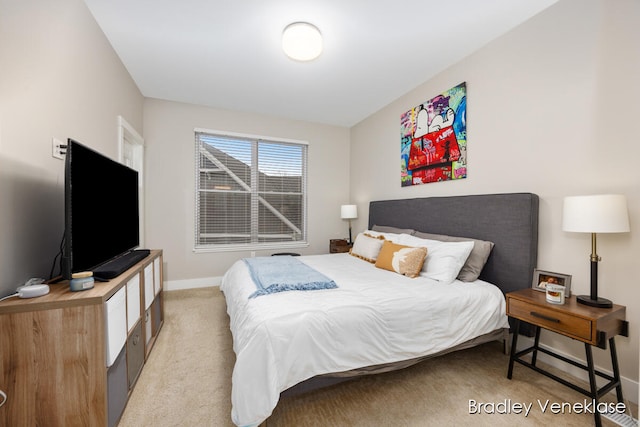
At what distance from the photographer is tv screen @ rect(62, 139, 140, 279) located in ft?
4.51

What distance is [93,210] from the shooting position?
5.39ft

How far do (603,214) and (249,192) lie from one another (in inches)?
157

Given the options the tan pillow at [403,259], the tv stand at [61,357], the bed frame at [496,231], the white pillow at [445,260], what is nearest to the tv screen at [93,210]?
the tv stand at [61,357]

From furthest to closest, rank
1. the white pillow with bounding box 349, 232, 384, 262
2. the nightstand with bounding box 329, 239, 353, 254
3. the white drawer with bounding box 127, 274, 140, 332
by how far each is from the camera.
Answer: the nightstand with bounding box 329, 239, 353, 254, the white pillow with bounding box 349, 232, 384, 262, the white drawer with bounding box 127, 274, 140, 332

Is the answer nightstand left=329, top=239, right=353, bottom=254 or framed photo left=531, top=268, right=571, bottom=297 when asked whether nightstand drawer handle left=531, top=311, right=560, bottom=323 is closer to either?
framed photo left=531, top=268, right=571, bottom=297

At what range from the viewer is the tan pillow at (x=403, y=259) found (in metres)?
2.40

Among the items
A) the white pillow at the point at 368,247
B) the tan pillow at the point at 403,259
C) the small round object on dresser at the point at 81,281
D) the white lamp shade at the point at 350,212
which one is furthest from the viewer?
the white lamp shade at the point at 350,212

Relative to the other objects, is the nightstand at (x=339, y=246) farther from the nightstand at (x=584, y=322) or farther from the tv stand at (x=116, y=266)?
the tv stand at (x=116, y=266)

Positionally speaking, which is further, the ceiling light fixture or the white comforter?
the ceiling light fixture

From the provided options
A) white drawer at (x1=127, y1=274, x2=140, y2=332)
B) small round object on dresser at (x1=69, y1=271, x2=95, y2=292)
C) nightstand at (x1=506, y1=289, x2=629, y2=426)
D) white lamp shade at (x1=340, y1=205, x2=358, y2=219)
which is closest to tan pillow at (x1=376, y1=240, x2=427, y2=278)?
nightstand at (x1=506, y1=289, x2=629, y2=426)

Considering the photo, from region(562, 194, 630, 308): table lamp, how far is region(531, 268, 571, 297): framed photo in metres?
0.16

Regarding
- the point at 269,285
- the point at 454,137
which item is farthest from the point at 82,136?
the point at 454,137

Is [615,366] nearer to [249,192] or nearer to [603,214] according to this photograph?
[603,214]

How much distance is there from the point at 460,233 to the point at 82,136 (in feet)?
11.1
